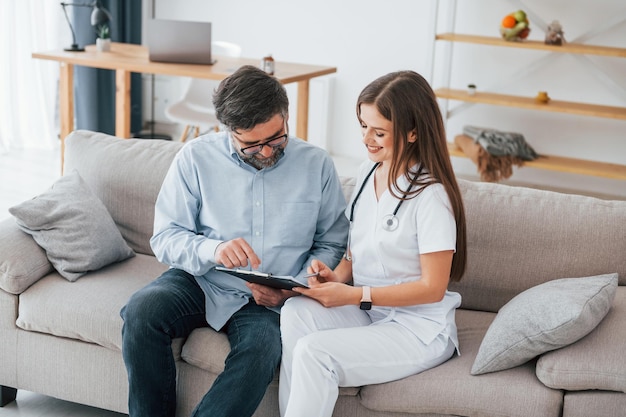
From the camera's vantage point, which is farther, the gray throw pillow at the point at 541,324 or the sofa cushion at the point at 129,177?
the sofa cushion at the point at 129,177

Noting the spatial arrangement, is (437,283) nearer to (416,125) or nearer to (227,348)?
(416,125)

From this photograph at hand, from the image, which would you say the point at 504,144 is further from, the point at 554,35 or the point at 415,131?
the point at 415,131

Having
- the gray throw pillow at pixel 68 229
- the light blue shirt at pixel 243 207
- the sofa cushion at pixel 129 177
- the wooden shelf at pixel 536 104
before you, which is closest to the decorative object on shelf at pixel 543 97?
the wooden shelf at pixel 536 104

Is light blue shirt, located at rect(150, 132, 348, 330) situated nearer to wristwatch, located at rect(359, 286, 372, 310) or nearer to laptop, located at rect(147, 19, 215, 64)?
wristwatch, located at rect(359, 286, 372, 310)

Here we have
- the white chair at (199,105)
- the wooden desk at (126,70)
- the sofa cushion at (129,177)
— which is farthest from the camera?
the white chair at (199,105)

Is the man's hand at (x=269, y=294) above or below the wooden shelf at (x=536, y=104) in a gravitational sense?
below

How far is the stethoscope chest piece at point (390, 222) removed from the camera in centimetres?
203

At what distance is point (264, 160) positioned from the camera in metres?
2.18

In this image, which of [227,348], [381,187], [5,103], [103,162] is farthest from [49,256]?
[5,103]

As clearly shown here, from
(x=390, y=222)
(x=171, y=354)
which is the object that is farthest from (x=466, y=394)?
(x=171, y=354)

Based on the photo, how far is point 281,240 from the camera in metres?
2.19

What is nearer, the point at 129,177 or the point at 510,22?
the point at 129,177

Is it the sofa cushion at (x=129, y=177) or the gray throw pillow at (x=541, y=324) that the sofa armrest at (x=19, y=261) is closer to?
the sofa cushion at (x=129, y=177)

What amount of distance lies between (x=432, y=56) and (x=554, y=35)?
2.20ft
